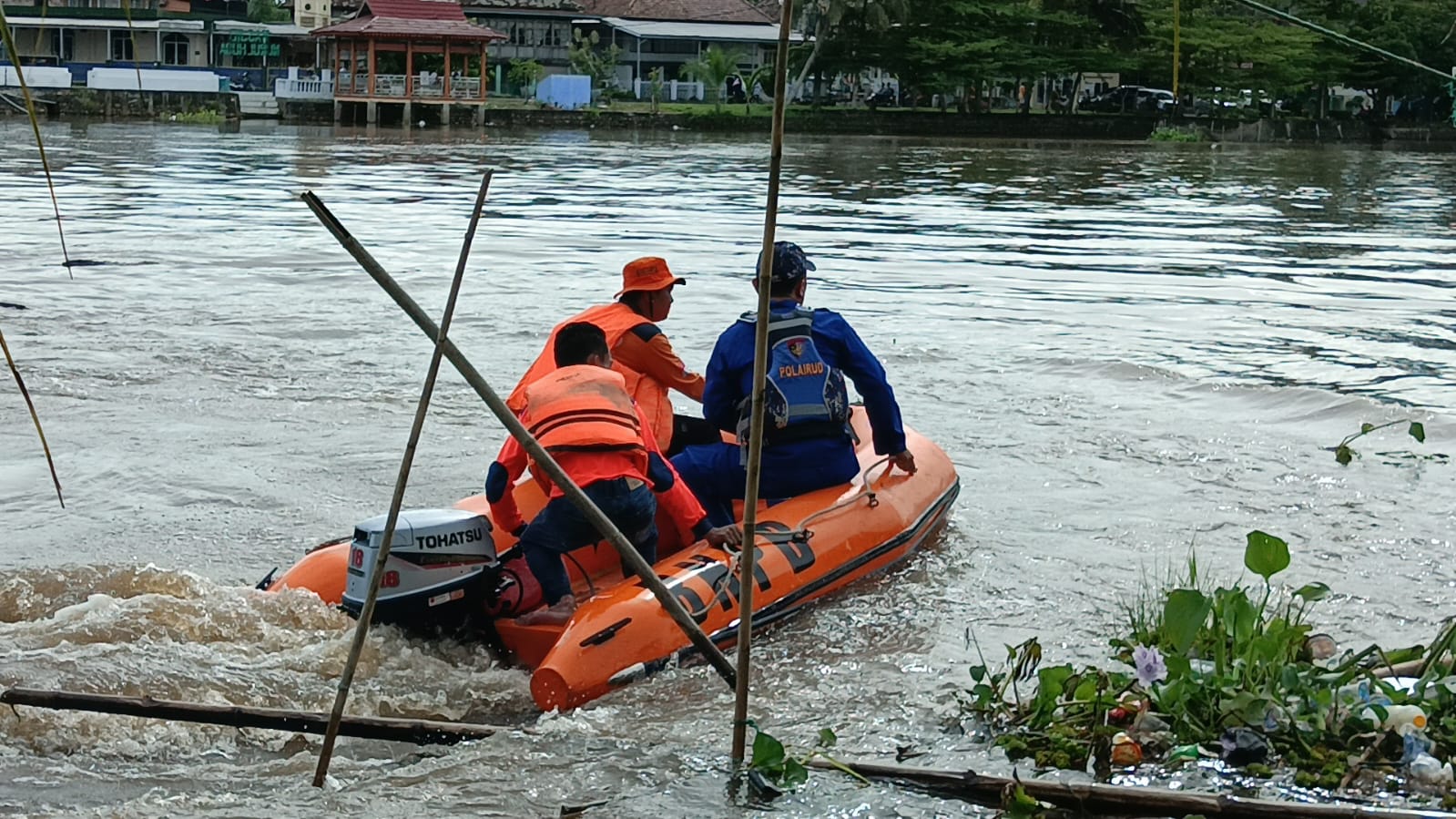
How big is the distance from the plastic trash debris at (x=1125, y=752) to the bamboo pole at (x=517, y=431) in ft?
3.36

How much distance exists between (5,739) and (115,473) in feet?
14.4

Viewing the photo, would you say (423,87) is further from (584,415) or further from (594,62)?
(584,415)

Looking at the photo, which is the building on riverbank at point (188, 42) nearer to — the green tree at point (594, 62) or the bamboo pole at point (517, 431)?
the green tree at point (594, 62)

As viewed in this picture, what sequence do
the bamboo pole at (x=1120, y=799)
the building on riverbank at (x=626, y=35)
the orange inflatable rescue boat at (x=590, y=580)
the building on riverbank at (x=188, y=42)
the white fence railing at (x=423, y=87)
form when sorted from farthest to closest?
1. the building on riverbank at (x=626, y=35)
2. the building on riverbank at (x=188, y=42)
3. the white fence railing at (x=423, y=87)
4. the orange inflatable rescue boat at (x=590, y=580)
5. the bamboo pole at (x=1120, y=799)

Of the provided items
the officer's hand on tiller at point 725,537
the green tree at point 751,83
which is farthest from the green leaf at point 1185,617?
the green tree at point 751,83

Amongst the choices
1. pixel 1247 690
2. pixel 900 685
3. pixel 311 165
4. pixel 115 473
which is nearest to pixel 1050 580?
pixel 900 685

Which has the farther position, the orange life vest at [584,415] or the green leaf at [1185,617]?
the orange life vest at [584,415]

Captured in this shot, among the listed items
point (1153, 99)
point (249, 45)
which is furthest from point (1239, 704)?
point (249, 45)

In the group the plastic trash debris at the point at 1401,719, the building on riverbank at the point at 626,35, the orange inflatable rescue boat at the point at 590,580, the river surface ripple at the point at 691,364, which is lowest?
the river surface ripple at the point at 691,364

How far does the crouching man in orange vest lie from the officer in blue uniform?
804 mm

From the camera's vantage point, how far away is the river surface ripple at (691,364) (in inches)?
196

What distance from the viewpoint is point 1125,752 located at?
434 centimetres

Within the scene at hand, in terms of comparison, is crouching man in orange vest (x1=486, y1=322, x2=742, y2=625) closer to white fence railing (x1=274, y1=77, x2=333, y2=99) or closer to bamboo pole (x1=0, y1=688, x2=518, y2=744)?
bamboo pole (x1=0, y1=688, x2=518, y2=744)

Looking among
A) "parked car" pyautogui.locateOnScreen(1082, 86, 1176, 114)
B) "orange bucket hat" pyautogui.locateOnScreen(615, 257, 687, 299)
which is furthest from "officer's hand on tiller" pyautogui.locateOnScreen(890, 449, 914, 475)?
"parked car" pyautogui.locateOnScreen(1082, 86, 1176, 114)
